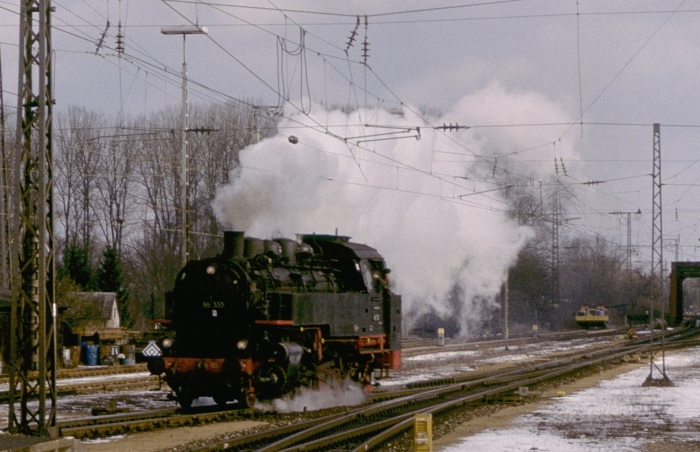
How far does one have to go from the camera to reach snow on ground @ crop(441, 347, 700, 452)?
50.8ft

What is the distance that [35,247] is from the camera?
1393cm

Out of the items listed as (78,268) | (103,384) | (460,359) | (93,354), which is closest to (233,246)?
(103,384)

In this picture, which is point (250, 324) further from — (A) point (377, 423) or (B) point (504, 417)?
(B) point (504, 417)

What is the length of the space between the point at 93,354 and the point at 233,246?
18.5 metres

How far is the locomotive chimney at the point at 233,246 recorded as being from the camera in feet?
66.1

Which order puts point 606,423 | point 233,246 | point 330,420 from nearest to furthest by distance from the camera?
point 330,420 → point 606,423 → point 233,246

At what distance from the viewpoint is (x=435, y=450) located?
583 inches

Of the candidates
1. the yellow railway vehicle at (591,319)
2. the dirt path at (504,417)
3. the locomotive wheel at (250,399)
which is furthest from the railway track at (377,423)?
the yellow railway vehicle at (591,319)

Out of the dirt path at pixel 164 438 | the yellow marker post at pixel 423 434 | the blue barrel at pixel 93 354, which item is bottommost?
the blue barrel at pixel 93 354

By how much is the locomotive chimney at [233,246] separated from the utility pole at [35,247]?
626 cm

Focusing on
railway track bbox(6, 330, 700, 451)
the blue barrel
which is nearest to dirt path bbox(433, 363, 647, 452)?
railway track bbox(6, 330, 700, 451)

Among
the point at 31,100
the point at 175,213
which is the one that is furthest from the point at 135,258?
the point at 31,100

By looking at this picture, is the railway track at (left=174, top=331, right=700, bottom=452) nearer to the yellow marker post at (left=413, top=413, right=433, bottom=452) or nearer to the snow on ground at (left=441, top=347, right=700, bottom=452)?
the snow on ground at (left=441, top=347, right=700, bottom=452)

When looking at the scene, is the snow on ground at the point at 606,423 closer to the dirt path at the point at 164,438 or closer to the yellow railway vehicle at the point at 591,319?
the dirt path at the point at 164,438
